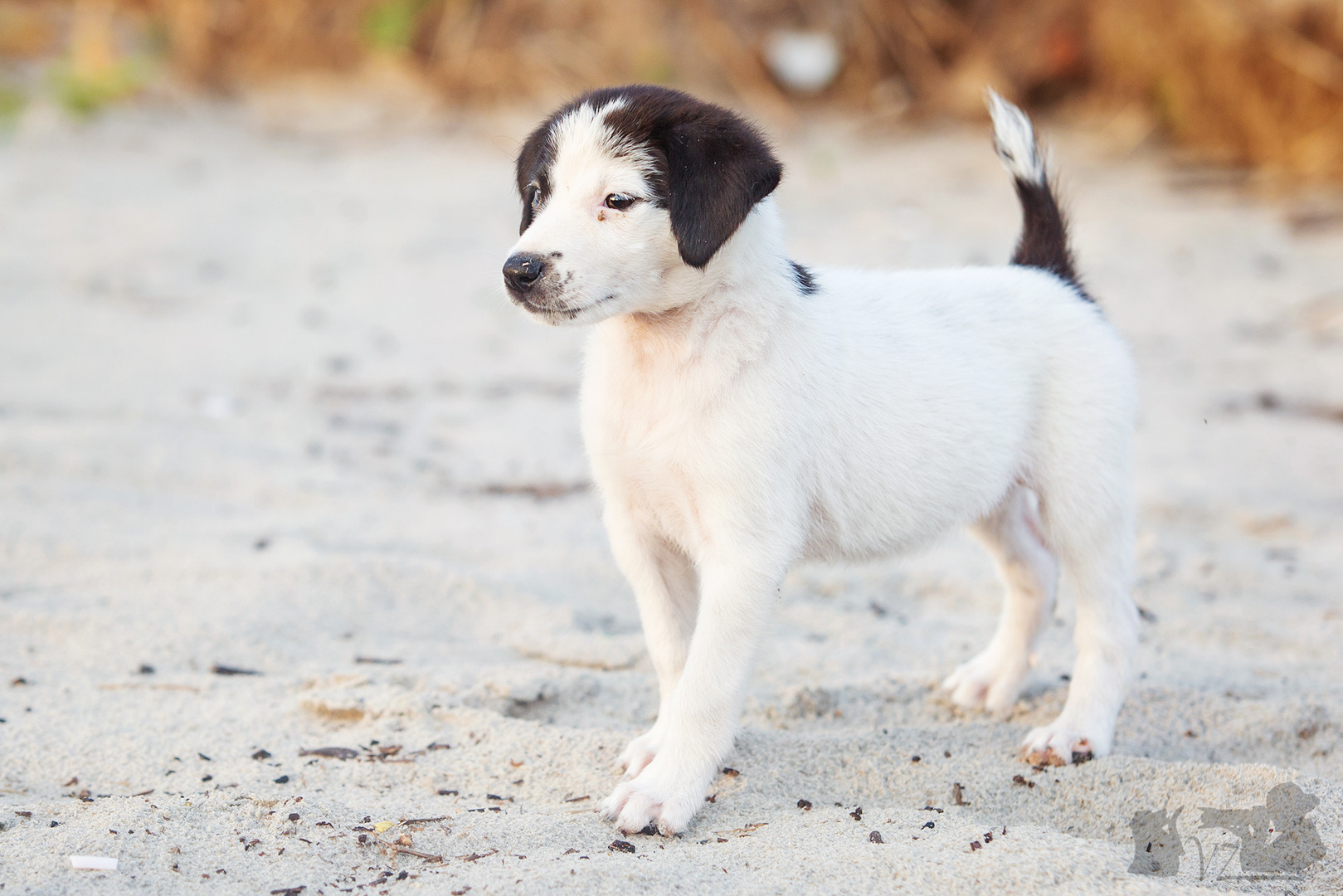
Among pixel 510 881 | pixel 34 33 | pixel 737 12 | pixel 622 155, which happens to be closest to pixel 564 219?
pixel 622 155

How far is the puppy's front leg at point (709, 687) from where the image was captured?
3096 mm

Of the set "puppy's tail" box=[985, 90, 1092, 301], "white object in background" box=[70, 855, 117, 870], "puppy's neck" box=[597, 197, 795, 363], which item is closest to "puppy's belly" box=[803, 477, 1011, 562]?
"puppy's neck" box=[597, 197, 795, 363]

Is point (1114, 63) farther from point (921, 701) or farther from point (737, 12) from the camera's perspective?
point (921, 701)

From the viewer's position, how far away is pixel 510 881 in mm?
2684

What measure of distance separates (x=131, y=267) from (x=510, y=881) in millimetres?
7055

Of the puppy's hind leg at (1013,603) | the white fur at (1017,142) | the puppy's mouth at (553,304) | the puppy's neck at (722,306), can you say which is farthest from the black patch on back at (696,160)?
the puppy's hind leg at (1013,603)

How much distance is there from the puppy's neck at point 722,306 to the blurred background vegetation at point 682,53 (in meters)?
8.52

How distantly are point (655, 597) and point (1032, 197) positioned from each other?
1.85 metres

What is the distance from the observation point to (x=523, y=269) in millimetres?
3020

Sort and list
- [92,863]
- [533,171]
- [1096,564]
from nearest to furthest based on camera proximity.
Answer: [92,863], [533,171], [1096,564]

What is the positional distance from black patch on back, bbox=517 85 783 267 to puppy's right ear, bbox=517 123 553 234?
0.04 meters

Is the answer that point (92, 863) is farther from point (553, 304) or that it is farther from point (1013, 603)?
point (1013, 603)

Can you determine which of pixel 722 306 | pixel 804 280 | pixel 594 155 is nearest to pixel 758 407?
pixel 722 306

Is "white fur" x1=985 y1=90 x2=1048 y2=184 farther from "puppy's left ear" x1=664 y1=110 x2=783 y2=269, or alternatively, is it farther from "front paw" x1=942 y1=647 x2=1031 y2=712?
"front paw" x1=942 y1=647 x2=1031 y2=712
